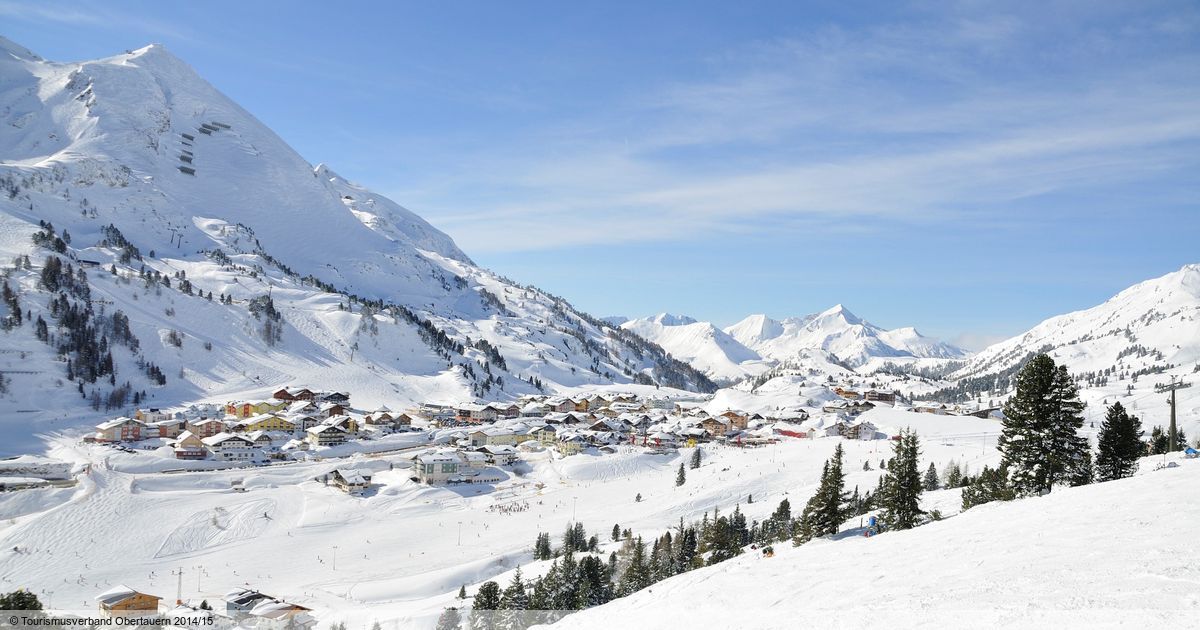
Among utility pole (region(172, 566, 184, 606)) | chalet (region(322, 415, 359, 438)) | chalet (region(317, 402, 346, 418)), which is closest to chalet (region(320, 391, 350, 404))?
chalet (region(317, 402, 346, 418))

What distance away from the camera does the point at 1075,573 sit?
15484mm

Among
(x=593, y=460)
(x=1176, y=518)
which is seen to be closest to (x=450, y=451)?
(x=593, y=460)

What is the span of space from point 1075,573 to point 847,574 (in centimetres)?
659

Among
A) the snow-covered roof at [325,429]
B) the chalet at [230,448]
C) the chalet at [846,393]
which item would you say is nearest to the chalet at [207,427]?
the chalet at [230,448]

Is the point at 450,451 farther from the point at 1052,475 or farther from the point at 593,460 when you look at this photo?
the point at 1052,475

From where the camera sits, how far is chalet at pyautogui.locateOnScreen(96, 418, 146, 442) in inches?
3263

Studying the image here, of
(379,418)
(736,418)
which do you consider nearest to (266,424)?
(379,418)

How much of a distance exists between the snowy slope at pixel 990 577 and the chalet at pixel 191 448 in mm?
72375

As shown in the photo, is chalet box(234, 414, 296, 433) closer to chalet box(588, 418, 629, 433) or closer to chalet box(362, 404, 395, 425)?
chalet box(362, 404, 395, 425)

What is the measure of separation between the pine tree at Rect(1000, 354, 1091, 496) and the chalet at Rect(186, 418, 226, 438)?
9287 cm

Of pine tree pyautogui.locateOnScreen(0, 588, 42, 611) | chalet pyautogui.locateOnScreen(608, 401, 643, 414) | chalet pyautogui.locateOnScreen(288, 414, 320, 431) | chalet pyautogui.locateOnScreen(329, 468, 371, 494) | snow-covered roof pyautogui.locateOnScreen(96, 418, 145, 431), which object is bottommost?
chalet pyautogui.locateOnScreen(329, 468, 371, 494)

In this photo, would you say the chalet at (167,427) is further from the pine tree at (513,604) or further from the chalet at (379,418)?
the pine tree at (513,604)

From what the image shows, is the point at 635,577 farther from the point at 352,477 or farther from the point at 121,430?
the point at 121,430

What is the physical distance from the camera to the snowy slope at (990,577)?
13242 mm
